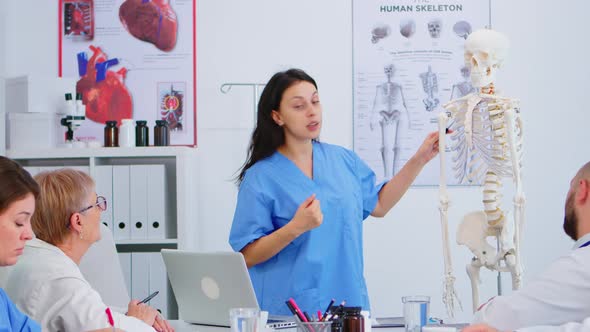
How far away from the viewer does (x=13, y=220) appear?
1.63 metres

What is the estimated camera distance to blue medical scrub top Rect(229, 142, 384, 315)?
2.47m

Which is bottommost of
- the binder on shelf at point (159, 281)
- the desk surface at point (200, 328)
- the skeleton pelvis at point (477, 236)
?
the binder on shelf at point (159, 281)

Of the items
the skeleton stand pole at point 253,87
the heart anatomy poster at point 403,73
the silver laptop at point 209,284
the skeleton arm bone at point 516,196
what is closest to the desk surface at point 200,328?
the silver laptop at point 209,284

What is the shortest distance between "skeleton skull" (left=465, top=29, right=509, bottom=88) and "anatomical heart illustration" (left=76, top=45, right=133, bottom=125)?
1.94 metres

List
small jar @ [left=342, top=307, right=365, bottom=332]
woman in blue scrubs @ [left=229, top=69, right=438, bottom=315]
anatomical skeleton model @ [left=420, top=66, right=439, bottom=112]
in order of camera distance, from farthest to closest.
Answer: anatomical skeleton model @ [left=420, top=66, right=439, bottom=112], woman in blue scrubs @ [left=229, top=69, right=438, bottom=315], small jar @ [left=342, top=307, right=365, bottom=332]

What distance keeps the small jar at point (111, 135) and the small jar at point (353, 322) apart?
2042mm

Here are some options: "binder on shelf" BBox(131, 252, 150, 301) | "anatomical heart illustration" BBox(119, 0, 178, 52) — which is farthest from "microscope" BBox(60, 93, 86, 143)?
"binder on shelf" BBox(131, 252, 150, 301)

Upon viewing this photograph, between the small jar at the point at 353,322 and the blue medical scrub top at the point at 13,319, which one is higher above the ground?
the blue medical scrub top at the point at 13,319

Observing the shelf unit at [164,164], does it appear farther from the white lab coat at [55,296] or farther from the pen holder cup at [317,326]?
the pen holder cup at [317,326]

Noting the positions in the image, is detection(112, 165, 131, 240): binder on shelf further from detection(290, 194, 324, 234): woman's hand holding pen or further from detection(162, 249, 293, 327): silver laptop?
detection(290, 194, 324, 234): woman's hand holding pen

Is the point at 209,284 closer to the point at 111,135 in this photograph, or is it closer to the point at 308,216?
the point at 308,216

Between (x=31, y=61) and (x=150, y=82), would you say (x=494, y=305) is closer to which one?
(x=150, y=82)

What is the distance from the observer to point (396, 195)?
2725mm

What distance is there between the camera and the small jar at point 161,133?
372 centimetres
